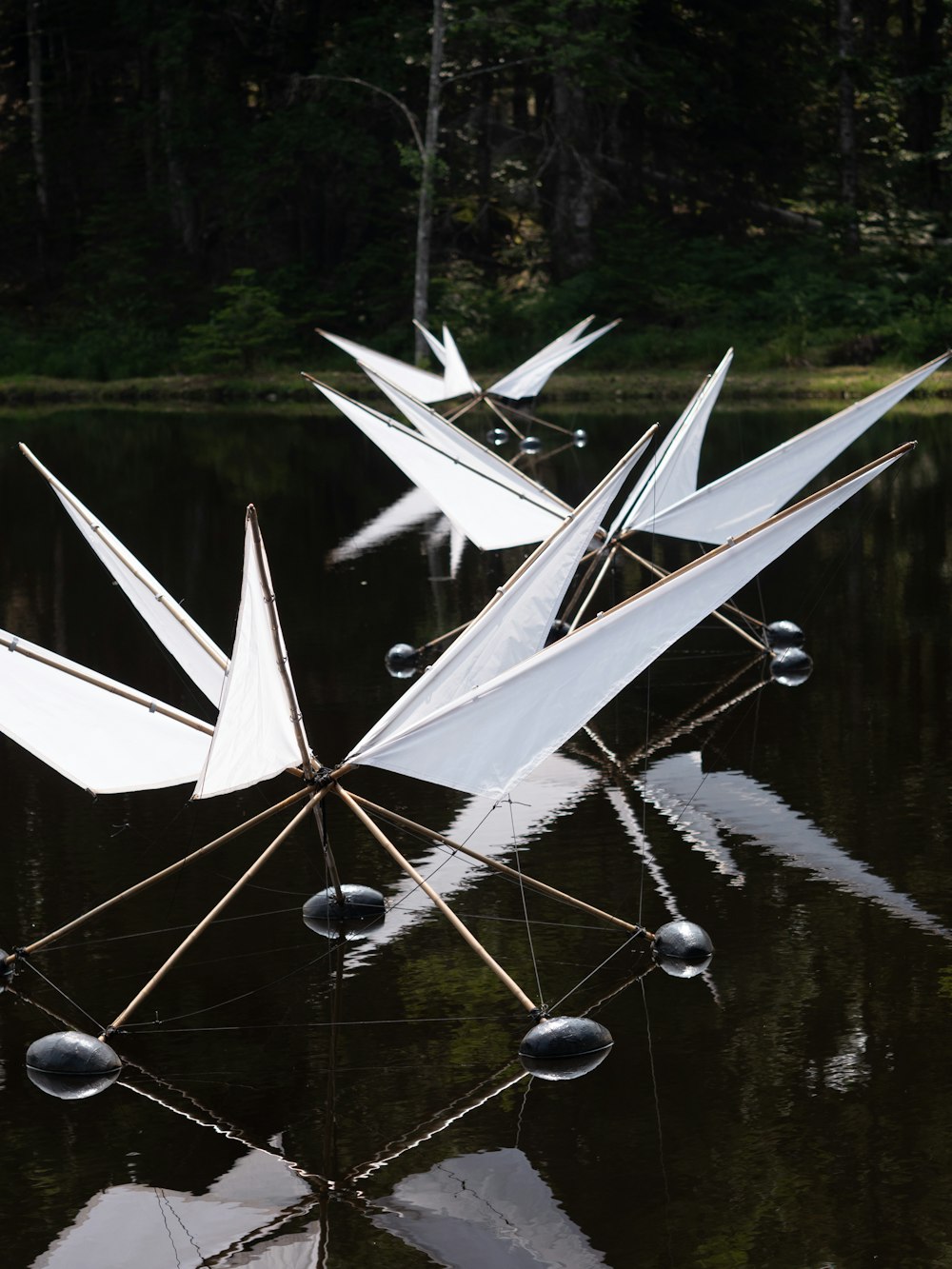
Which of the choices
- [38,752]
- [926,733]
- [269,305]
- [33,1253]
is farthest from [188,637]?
[269,305]

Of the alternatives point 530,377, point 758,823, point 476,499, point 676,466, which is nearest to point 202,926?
point 758,823

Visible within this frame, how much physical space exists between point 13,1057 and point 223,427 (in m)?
25.7

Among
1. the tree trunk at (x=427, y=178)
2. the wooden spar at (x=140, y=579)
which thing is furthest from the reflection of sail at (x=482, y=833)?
the tree trunk at (x=427, y=178)

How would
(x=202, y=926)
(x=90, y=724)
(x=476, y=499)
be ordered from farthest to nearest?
(x=476, y=499) → (x=90, y=724) → (x=202, y=926)

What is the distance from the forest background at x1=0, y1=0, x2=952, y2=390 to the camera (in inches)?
1516

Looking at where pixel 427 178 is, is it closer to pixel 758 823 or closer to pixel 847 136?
pixel 847 136

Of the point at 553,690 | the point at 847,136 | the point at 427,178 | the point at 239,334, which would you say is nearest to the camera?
the point at 553,690

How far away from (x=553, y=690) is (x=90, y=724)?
1.80m

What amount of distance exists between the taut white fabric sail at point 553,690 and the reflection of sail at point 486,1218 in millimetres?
1293

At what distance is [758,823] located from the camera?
8664 mm

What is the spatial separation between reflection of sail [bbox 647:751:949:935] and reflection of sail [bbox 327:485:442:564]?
27.2 feet

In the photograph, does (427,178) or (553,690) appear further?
(427,178)

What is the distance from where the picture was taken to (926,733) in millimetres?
10203

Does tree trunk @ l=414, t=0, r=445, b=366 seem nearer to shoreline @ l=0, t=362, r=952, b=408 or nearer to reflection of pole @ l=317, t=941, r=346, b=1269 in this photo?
shoreline @ l=0, t=362, r=952, b=408
